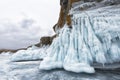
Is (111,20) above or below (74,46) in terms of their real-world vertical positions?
above

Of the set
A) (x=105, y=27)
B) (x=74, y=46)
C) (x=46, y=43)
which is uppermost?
(x=105, y=27)

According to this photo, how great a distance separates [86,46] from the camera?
9.64 meters

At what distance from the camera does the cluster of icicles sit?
9195 millimetres

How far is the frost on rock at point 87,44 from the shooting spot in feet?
30.2

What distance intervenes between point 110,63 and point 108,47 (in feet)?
2.34

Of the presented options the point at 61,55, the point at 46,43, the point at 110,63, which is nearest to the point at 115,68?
the point at 110,63

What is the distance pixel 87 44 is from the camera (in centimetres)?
969

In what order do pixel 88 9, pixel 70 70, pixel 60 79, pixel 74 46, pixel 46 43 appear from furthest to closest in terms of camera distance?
pixel 46 43
pixel 88 9
pixel 74 46
pixel 70 70
pixel 60 79

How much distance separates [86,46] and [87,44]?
113 millimetres

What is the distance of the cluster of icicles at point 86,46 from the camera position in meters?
9.20

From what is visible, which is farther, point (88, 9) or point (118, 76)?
point (88, 9)

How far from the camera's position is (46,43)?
1870 cm

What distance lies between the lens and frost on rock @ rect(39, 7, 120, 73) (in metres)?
9.22

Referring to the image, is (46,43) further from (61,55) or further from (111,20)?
(111,20)
